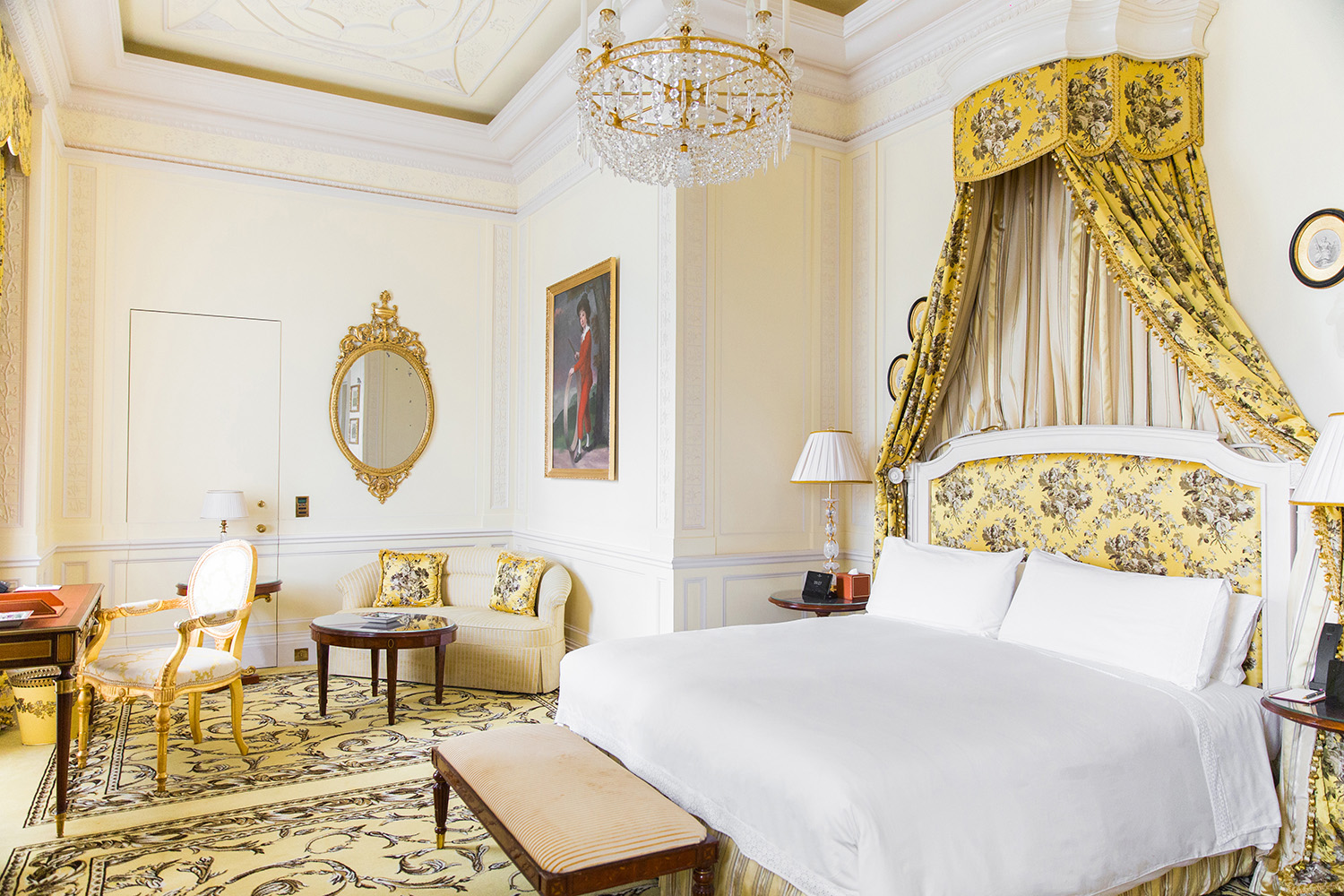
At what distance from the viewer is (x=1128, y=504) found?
3719 millimetres

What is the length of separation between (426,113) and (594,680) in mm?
4635

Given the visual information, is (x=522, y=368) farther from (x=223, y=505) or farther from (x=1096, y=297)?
(x=1096, y=297)

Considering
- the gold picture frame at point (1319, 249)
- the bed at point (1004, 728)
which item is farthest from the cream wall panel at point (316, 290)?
the gold picture frame at point (1319, 249)

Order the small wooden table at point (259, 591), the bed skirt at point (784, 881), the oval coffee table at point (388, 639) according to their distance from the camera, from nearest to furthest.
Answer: the bed skirt at point (784, 881), the oval coffee table at point (388, 639), the small wooden table at point (259, 591)

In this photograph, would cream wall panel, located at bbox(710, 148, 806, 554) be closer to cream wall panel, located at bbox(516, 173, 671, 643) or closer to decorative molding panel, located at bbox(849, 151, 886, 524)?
decorative molding panel, located at bbox(849, 151, 886, 524)

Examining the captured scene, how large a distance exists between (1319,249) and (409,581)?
17.0 ft

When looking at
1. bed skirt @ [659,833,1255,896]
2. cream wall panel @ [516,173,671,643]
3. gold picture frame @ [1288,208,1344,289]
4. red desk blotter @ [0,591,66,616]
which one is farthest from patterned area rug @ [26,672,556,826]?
gold picture frame @ [1288,208,1344,289]

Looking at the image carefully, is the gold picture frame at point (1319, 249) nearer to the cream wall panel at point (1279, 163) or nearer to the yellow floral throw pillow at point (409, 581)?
the cream wall panel at point (1279, 163)

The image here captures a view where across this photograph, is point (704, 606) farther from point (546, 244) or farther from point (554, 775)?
point (546, 244)

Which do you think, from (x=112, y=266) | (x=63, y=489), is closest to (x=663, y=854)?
(x=63, y=489)

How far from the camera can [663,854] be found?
2430 millimetres

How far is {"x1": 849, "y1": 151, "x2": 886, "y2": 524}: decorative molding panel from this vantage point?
5211mm

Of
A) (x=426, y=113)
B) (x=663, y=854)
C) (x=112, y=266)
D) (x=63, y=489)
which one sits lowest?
(x=663, y=854)

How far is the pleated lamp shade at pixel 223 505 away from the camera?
5.77 m
